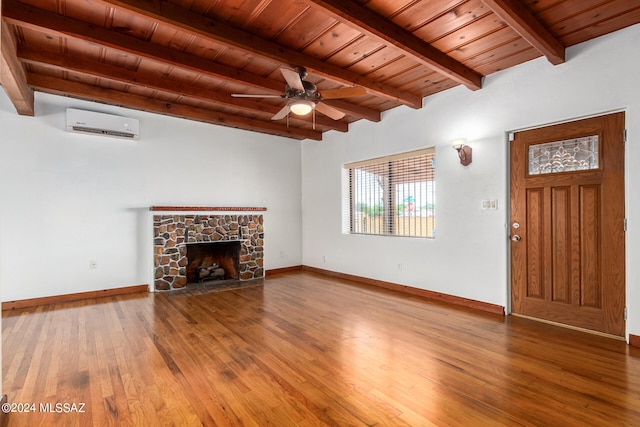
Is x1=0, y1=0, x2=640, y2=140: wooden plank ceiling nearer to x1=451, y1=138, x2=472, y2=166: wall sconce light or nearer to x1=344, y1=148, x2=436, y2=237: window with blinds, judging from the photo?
x1=451, y1=138, x2=472, y2=166: wall sconce light

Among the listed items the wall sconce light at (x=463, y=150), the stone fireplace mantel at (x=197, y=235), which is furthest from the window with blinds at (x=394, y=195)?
the stone fireplace mantel at (x=197, y=235)

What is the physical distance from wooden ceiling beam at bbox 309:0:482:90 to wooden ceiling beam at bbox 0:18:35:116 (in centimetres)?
236

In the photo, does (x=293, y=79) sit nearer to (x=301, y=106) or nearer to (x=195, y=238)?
(x=301, y=106)

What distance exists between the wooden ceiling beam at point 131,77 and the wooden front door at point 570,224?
3.48 m

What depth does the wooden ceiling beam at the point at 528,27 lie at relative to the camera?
2.44 metres

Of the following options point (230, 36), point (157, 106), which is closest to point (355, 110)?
point (230, 36)

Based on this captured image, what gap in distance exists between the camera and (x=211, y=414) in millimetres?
1973

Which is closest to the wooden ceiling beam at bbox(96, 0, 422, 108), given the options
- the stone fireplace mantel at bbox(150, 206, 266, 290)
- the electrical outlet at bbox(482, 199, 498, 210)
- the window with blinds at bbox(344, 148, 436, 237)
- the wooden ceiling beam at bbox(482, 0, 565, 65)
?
the window with blinds at bbox(344, 148, 436, 237)

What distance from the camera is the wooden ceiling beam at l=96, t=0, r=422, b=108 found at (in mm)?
2479

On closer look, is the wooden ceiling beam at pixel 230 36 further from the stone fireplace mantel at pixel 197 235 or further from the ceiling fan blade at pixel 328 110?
the stone fireplace mantel at pixel 197 235

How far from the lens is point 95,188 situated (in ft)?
15.4

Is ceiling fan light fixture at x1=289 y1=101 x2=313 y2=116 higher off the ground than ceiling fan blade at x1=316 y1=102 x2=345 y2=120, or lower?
lower

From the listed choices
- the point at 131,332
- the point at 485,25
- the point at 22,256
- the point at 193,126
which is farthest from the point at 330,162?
the point at 22,256

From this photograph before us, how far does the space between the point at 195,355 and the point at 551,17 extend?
414 cm
